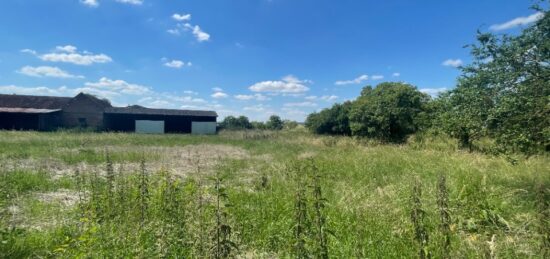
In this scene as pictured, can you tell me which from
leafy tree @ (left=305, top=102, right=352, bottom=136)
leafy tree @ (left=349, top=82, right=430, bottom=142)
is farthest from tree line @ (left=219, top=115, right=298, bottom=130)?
leafy tree @ (left=349, top=82, right=430, bottom=142)

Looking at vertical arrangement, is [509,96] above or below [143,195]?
above

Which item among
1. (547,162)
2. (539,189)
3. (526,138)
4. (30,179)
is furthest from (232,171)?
(547,162)

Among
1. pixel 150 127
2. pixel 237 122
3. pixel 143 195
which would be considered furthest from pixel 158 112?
pixel 143 195

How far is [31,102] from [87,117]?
8.13m

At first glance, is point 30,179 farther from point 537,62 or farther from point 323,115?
point 323,115

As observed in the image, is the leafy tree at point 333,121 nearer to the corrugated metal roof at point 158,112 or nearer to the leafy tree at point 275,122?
the corrugated metal roof at point 158,112

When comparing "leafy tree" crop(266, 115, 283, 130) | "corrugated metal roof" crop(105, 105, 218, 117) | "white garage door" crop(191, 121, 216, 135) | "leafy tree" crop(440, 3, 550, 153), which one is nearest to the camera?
"leafy tree" crop(440, 3, 550, 153)

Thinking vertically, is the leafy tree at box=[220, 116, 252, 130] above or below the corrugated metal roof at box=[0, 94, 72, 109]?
below

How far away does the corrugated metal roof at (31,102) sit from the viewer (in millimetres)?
36875

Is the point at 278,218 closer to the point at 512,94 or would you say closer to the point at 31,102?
the point at 512,94

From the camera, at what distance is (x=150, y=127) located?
39.4 meters

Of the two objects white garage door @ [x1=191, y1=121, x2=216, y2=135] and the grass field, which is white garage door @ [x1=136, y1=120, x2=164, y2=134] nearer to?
white garage door @ [x1=191, y1=121, x2=216, y2=135]

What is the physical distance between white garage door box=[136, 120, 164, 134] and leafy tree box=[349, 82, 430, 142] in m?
27.1

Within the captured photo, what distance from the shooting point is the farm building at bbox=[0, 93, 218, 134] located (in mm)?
33062
